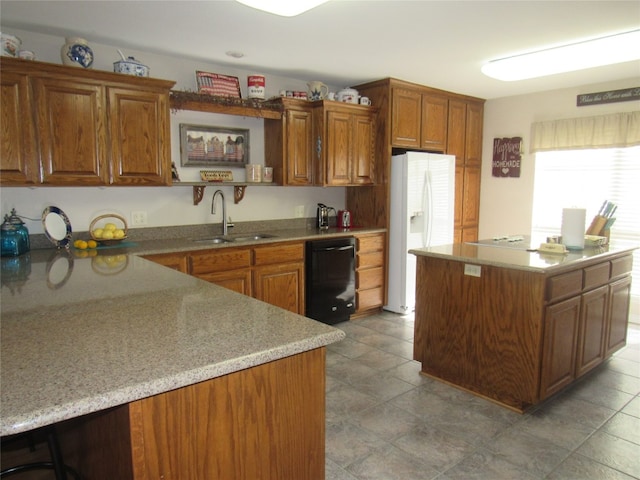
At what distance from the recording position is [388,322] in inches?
169

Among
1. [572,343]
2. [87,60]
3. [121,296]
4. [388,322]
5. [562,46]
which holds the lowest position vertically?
[388,322]

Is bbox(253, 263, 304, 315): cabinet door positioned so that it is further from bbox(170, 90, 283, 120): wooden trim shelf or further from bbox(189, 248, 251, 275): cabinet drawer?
bbox(170, 90, 283, 120): wooden trim shelf

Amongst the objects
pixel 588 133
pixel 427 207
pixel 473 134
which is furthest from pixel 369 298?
pixel 588 133

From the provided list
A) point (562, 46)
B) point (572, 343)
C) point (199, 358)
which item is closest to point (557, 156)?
point (562, 46)

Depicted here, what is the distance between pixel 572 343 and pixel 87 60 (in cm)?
363

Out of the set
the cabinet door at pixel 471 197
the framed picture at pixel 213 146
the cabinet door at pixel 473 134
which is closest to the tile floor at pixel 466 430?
the framed picture at pixel 213 146

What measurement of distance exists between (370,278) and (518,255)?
1.87 meters

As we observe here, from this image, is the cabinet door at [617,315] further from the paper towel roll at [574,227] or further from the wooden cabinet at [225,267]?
the wooden cabinet at [225,267]

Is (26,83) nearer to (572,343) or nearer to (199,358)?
(199,358)

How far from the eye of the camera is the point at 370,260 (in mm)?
4426

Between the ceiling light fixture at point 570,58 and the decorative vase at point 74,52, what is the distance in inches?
120

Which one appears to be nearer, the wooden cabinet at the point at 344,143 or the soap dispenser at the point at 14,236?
the soap dispenser at the point at 14,236

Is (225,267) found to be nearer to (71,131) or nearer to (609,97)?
(71,131)

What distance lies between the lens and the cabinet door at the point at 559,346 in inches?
98.0
